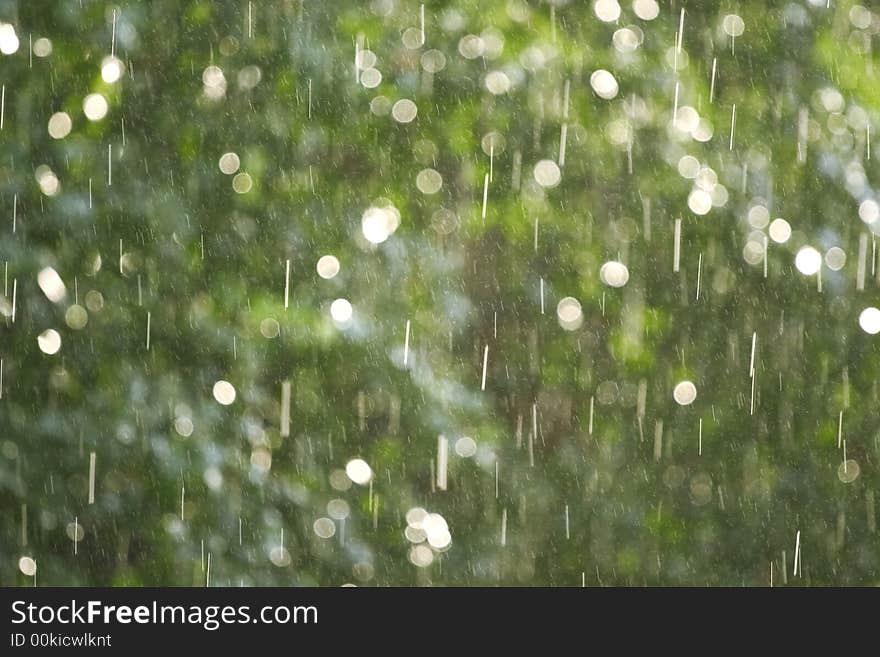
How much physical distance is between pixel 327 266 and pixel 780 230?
1098 millimetres

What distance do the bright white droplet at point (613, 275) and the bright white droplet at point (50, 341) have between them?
1316mm

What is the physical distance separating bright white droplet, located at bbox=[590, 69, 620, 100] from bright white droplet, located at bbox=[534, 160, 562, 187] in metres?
0.21

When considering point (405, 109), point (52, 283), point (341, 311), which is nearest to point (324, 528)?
point (341, 311)

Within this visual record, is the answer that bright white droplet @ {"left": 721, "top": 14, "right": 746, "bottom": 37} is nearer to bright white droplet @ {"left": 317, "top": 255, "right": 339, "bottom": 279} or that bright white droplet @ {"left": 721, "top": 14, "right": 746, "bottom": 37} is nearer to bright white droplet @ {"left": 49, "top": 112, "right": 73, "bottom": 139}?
bright white droplet @ {"left": 317, "top": 255, "right": 339, "bottom": 279}

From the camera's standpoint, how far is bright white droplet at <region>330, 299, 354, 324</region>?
2.78 m

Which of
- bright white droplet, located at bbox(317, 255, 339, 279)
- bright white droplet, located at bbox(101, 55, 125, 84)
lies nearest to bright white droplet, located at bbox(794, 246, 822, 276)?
bright white droplet, located at bbox(317, 255, 339, 279)

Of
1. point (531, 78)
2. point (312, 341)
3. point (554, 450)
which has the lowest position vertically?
point (554, 450)

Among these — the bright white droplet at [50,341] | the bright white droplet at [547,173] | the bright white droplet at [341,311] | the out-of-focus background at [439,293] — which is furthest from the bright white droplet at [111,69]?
the bright white droplet at [547,173]

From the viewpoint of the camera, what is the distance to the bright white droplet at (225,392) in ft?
9.00

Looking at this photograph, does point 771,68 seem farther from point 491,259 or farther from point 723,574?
point 723,574

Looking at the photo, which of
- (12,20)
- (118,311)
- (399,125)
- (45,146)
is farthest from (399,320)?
(12,20)

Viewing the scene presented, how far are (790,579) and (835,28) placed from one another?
134 centimetres

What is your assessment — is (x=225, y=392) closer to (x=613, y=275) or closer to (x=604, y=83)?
(x=613, y=275)

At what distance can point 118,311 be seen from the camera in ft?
9.02
